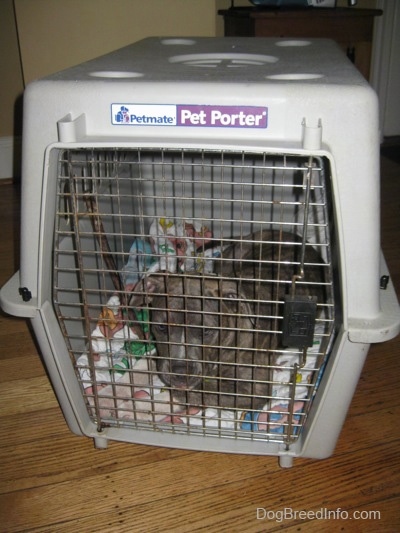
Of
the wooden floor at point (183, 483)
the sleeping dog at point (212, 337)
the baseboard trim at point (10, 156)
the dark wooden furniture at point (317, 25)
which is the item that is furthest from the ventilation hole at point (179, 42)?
the baseboard trim at point (10, 156)

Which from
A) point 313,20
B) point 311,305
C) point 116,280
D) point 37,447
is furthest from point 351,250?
point 313,20

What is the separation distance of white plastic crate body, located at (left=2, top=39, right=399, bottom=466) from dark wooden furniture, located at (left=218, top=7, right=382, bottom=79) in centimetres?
138

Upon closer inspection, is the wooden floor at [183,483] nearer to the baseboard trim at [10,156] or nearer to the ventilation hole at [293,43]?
the ventilation hole at [293,43]

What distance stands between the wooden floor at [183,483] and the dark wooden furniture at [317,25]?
1.71m

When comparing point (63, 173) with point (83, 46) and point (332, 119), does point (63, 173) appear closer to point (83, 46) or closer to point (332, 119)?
point (332, 119)

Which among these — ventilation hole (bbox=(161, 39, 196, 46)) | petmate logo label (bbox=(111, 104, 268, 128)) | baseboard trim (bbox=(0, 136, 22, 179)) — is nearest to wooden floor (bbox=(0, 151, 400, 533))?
petmate logo label (bbox=(111, 104, 268, 128))

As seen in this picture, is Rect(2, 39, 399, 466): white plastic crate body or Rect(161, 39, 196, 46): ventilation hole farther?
Rect(161, 39, 196, 46): ventilation hole

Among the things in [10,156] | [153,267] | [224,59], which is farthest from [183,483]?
[10,156]

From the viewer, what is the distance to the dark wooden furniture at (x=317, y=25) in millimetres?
2445

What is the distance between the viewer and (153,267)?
5.85 feet

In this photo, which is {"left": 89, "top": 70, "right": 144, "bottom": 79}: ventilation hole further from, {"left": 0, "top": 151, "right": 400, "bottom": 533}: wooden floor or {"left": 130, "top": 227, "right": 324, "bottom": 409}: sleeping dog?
{"left": 0, "top": 151, "right": 400, "bottom": 533}: wooden floor

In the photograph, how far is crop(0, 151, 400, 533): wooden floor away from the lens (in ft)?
3.92

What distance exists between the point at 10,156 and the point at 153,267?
1.81 meters

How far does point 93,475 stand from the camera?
51.6 inches
